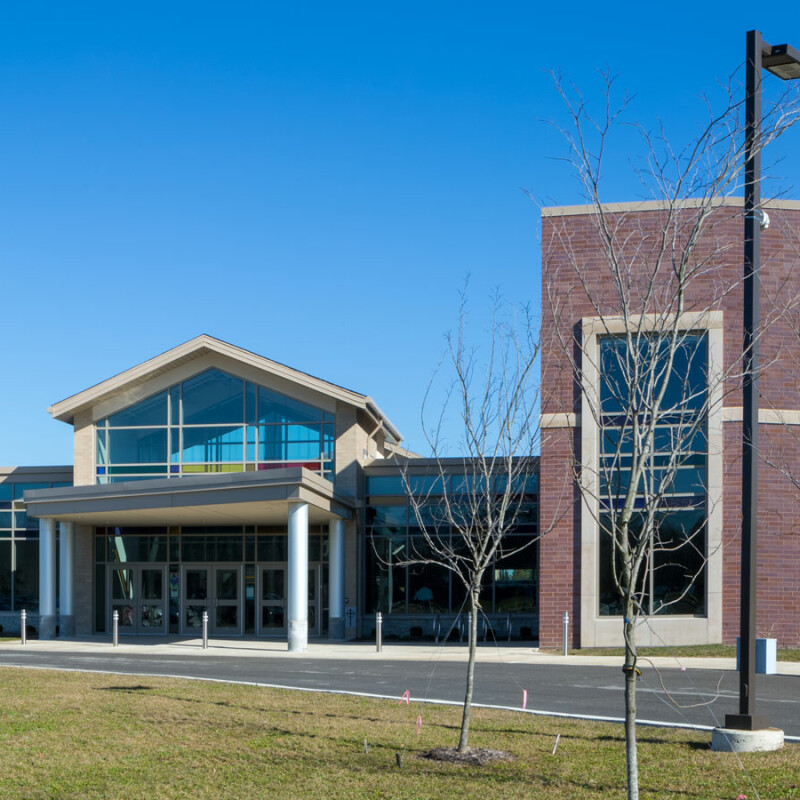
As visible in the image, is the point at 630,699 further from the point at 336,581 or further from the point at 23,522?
the point at 23,522

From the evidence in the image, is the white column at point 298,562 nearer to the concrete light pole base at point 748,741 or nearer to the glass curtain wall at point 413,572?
the glass curtain wall at point 413,572

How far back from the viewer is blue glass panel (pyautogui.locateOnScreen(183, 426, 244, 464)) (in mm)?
32438

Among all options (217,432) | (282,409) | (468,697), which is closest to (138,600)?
(217,432)

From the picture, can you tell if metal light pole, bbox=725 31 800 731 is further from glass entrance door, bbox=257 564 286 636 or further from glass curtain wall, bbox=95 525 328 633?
glass entrance door, bbox=257 564 286 636

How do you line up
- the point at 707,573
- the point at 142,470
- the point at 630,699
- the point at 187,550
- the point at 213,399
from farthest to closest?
the point at 187,550 → the point at 142,470 → the point at 213,399 → the point at 707,573 → the point at 630,699

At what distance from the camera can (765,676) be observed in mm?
18984

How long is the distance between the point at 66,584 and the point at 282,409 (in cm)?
821

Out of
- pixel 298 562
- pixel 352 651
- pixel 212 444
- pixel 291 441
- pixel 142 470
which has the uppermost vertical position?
pixel 291 441

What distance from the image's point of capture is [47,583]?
31625mm

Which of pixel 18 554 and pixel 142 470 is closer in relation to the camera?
pixel 142 470

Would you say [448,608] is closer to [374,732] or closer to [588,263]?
[588,263]

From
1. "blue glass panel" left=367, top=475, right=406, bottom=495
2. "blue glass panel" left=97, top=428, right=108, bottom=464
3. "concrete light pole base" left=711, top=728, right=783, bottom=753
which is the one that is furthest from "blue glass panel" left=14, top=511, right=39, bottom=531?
"concrete light pole base" left=711, top=728, right=783, bottom=753

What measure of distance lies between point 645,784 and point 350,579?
23.3 m

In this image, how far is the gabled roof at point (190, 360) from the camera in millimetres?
31359
